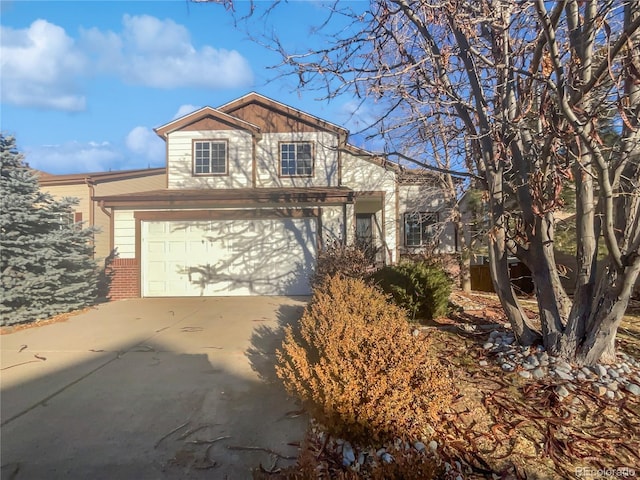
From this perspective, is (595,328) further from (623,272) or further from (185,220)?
(185,220)

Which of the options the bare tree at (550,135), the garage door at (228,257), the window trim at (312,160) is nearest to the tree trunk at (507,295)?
the bare tree at (550,135)

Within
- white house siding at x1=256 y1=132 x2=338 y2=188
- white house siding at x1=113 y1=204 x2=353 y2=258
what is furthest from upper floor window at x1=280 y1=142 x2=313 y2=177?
white house siding at x1=113 y1=204 x2=353 y2=258

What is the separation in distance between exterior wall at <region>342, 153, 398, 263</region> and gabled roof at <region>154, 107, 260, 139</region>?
141 inches

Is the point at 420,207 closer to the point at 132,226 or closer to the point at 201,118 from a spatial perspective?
the point at 201,118

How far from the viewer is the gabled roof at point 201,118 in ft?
39.7

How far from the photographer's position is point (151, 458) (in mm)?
2676

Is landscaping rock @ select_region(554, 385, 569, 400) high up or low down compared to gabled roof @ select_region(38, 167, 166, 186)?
down

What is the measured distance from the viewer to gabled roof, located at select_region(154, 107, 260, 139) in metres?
12.1

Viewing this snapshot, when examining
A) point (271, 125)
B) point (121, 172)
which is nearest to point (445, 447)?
point (271, 125)

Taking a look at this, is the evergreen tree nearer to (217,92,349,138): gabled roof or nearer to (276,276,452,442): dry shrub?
(217,92,349,138): gabled roof

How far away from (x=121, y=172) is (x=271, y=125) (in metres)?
7.69

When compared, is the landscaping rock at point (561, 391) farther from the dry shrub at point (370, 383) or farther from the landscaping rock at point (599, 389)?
the dry shrub at point (370, 383)

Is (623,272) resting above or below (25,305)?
above

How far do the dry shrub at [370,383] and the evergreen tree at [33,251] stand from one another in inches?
→ 268
